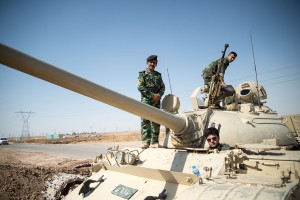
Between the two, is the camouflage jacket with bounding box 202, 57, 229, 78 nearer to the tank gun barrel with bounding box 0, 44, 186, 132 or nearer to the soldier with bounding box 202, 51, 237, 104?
the soldier with bounding box 202, 51, 237, 104

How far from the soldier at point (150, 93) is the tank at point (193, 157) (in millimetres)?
321

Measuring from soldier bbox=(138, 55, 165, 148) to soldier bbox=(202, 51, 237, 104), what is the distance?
5.09 feet

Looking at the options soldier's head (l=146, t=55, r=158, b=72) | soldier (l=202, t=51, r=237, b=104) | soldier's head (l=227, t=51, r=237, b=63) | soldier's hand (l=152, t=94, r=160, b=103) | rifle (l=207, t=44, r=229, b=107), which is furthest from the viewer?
soldier's head (l=227, t=51, r=237, b=63)

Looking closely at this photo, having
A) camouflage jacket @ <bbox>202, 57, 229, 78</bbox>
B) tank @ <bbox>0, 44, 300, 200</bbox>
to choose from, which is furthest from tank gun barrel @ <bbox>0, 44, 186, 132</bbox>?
camouflage jacket @ <bbox>202, 57, 229, 78</bbox>

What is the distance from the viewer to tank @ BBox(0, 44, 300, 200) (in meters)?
3.21

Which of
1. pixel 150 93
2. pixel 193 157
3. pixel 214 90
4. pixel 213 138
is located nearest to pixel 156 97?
pixel 150 93

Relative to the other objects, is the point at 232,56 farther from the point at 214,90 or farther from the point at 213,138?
the point at 213,138

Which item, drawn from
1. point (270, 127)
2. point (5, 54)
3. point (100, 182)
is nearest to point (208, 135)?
point (270, 127)

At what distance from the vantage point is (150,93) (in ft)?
22.1

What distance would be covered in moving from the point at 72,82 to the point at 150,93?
3315mm

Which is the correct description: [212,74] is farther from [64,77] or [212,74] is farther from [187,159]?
[64,77]

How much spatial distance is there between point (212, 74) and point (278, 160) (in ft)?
12.4

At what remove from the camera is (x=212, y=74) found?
7.39m

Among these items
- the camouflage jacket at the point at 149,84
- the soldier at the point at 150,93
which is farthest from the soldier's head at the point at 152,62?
the camouflage jacket at the point at 149,84
